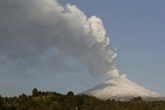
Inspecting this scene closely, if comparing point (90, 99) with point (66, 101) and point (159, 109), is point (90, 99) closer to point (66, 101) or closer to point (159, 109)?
point (66, 101)

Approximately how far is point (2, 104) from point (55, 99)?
64.4m

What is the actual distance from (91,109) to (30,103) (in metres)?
23.6

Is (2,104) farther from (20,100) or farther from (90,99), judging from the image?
(90,99)

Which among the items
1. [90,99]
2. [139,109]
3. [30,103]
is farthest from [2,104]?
[90,99]

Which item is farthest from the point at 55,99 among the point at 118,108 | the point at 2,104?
the point at 2,104

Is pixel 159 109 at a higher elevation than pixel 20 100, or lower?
lower

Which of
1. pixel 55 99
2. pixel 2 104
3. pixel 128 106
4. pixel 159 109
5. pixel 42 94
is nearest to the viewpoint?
pixel 2 104

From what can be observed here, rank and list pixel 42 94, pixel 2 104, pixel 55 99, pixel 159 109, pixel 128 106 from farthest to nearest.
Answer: pixel 42 94 < pixel 55 99 < pixel 128 106 < pixel 159 109 < pixel 2 104

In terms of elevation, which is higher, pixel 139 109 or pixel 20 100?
pixel 20 100

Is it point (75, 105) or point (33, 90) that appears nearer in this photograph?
point (75, 105)

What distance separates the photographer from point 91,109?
160625mm

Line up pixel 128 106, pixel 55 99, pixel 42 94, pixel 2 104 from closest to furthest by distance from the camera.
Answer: pixel 2 104 < pixel 128 106 < pixel 55 99 < pixel 42 94

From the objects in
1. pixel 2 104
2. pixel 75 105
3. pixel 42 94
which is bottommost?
pixel 2 104

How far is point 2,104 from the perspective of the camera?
11319 centimetres
